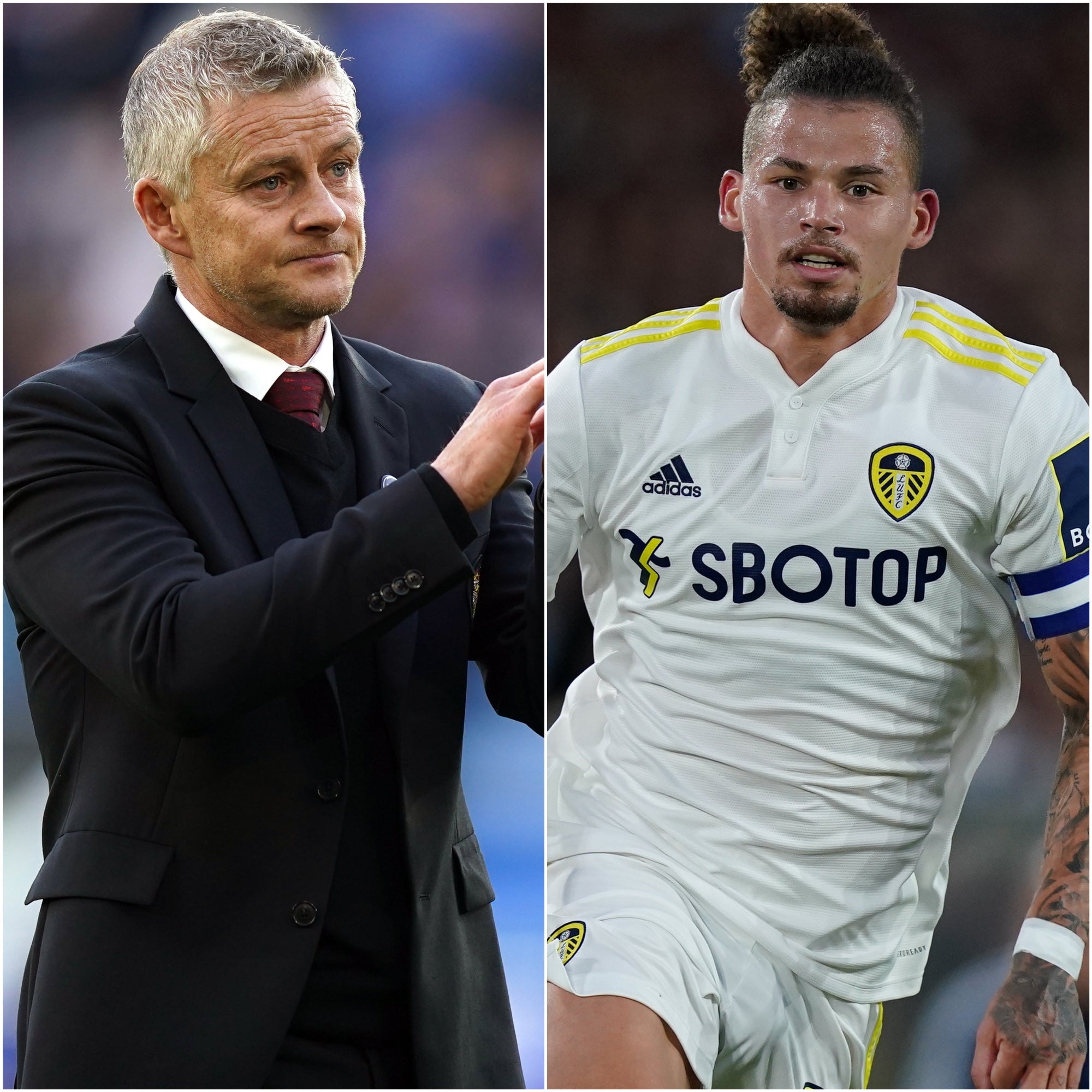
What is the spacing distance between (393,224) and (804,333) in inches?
23.7

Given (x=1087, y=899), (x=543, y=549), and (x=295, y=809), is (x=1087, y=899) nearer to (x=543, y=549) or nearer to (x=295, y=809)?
(x=543, y=549)

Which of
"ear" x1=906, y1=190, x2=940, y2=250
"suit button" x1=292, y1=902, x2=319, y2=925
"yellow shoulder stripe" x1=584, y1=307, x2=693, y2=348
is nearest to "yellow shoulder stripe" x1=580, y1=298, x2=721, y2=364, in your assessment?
"yellow shoulder stripe" x1=584, y1=307, x2=693, y2=348

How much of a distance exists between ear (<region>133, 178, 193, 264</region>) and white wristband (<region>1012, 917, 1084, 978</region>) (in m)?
1.31

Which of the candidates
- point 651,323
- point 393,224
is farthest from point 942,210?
point 393,224

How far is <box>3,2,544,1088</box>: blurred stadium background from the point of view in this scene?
5.85 feet

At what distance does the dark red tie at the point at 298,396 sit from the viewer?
5.59 feet

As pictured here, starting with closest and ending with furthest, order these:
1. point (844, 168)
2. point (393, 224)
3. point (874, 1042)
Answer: point (844, 168) → point (874, 1042) → point (393, 224)

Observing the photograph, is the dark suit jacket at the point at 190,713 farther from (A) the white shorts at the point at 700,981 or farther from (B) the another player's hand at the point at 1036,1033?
(B) the another player's hand at the point at 1036,1033

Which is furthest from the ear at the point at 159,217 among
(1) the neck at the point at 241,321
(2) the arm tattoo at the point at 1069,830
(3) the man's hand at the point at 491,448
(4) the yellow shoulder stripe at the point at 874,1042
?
(4) the yellow shoulder stripe at the point at 874,1042

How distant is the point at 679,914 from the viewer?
163 cm

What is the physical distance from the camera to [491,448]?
1.50 metres

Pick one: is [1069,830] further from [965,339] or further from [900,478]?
[965,339]

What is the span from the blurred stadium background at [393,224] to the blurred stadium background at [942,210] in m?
0.14

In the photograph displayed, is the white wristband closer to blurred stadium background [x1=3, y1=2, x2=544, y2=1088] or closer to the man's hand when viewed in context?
blurred stadium background [x1=3, y1=2, x2=544, y2=1088]
